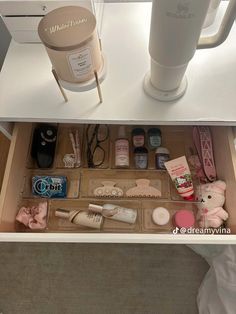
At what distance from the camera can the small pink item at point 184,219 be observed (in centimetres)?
79

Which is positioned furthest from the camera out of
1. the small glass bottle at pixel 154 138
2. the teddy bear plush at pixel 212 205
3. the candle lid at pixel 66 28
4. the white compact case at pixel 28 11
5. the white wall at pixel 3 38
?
the white wall at pixel 3 38

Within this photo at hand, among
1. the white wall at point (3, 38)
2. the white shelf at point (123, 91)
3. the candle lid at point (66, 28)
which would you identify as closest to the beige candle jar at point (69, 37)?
the candle lid at point (66, 28)

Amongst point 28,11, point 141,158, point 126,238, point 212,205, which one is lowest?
point 126,238

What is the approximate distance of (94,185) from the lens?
0.87m

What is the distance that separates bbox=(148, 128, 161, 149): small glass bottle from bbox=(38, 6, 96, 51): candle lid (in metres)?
0.40

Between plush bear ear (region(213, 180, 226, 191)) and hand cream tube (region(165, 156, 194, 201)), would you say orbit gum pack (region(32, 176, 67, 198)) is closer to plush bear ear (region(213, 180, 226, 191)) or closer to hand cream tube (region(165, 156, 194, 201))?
hand cream tube (region(165, 156, 194, 201))

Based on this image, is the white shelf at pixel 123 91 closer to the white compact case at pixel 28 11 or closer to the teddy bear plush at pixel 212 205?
the white compact case at pixel 28 11

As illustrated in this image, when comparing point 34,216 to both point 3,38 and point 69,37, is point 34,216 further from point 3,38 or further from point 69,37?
point 3,38

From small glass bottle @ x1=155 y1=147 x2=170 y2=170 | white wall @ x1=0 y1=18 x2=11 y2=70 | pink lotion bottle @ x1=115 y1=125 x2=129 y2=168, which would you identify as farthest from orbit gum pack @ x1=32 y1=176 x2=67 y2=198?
white wall @ x1=0 y1=18 x2=11 y2=70

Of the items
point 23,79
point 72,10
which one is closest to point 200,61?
point 72,10

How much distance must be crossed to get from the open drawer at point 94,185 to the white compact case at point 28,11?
0.79 feet

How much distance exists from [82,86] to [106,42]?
6.8 inches

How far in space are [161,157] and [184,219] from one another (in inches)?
7.3

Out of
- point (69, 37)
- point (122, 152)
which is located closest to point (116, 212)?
point (122, 152)
